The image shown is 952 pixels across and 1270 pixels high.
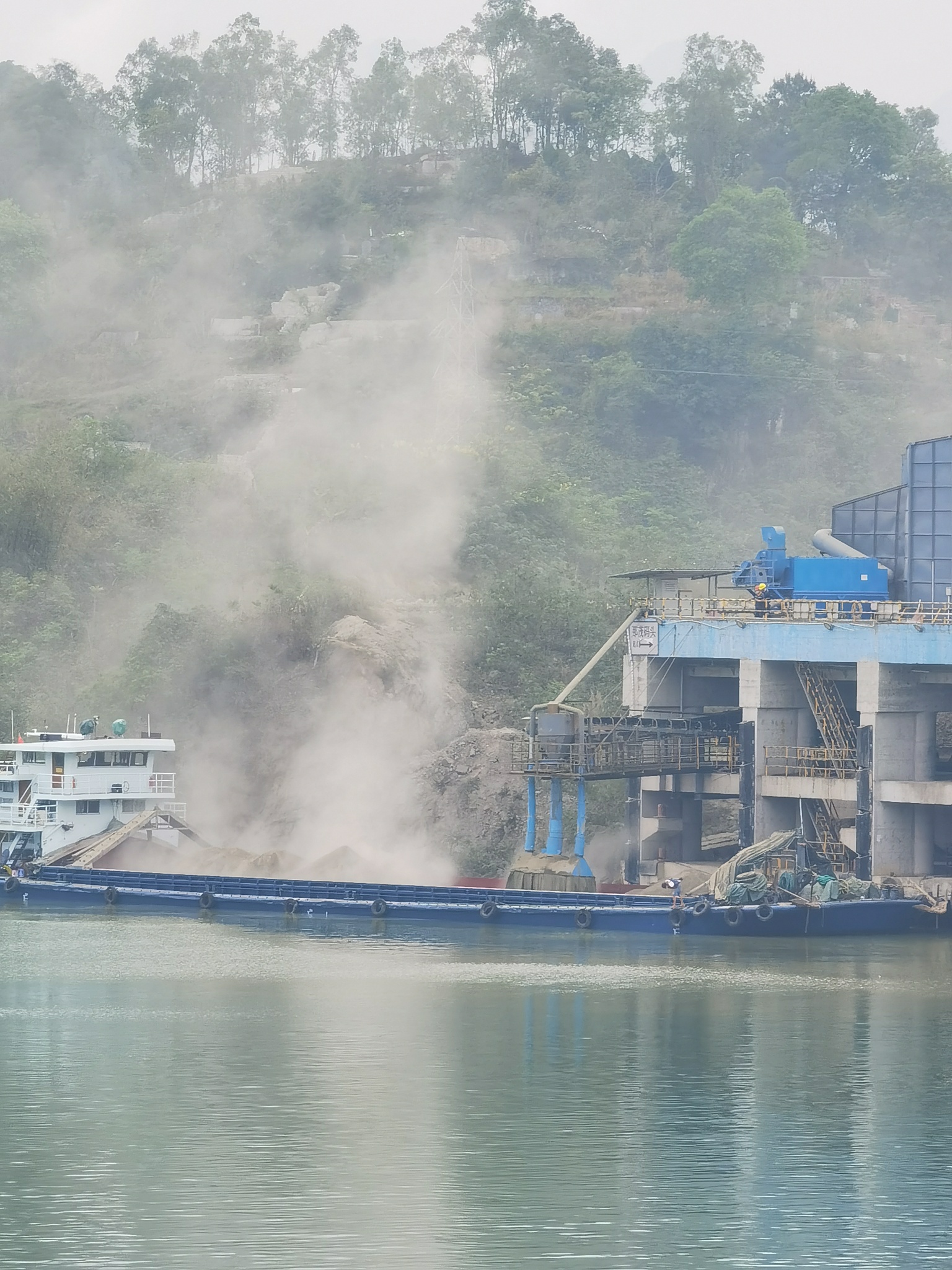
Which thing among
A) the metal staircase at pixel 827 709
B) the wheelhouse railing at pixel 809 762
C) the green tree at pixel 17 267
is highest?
the green tree at pixel 17 267

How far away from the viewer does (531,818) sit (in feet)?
287

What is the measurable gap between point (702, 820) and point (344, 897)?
19.9m

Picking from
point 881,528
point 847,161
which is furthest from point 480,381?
point 881,528

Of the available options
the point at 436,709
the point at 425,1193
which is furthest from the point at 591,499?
the point at 425,1193

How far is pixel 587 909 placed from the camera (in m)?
81.7

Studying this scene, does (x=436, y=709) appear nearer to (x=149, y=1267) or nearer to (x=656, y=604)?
(x=656, y=604)

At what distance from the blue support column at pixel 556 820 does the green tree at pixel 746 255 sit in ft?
284

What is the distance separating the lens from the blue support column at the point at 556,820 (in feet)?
286

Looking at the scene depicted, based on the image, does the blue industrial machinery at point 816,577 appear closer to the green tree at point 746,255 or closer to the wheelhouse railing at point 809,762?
the wheelhouse railing at point 809,762

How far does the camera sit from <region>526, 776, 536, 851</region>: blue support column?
87375 millimetres

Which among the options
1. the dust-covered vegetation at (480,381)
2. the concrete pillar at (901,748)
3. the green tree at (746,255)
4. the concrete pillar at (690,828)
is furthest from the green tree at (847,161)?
the concrete pillar at (901,748)

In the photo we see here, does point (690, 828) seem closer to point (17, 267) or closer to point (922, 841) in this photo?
point (922, 841)

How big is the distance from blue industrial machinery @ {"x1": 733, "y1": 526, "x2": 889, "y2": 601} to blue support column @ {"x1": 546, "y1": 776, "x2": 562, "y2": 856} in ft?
41.3

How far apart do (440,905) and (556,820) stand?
596 cm
